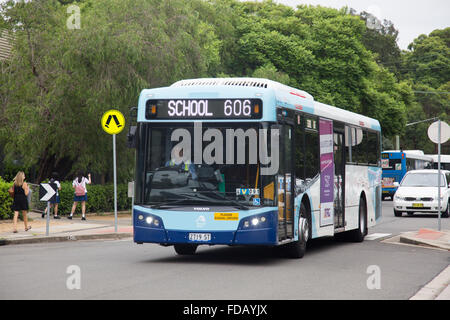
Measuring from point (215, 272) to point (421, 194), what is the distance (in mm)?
20219

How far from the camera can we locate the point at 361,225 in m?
18.9

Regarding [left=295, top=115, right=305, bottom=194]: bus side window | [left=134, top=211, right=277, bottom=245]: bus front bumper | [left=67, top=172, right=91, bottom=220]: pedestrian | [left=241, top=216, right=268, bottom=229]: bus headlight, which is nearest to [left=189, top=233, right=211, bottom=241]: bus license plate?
[left=134, top=211, right=277, bottom=245]: bus front bumper

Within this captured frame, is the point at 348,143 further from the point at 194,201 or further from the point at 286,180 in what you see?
the point at 194,201

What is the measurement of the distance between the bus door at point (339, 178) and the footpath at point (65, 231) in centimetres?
645

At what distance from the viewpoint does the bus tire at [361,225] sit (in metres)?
18.6

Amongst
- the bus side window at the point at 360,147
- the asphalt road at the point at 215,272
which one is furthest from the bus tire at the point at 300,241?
the bus side window at the point at 360,147

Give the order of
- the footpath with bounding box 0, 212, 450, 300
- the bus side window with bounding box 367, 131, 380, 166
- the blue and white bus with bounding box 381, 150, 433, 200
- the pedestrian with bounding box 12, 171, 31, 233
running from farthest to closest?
the blue and white bus with bounding box 381, 150, 433, 200 → the pedestrian with bounding box 12, 171, 31, 233 → the bus side window with bounding box 367, 131, 380, 166 → the footpath with bounding box 0, 212, 450, 300

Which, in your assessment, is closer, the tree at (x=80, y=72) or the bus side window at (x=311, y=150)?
the bus side window at (x=311, y=150)

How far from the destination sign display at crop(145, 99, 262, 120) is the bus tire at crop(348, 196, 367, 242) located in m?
7.01

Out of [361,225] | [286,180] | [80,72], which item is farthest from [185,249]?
[80,72]

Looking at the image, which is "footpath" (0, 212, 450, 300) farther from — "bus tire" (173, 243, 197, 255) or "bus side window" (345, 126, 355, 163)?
"bus tire" (173, 243, 197, 255)

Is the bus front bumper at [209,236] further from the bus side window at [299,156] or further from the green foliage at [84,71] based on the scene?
the green foliage at [84,71]

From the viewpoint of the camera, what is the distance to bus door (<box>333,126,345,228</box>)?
54.2 feet
